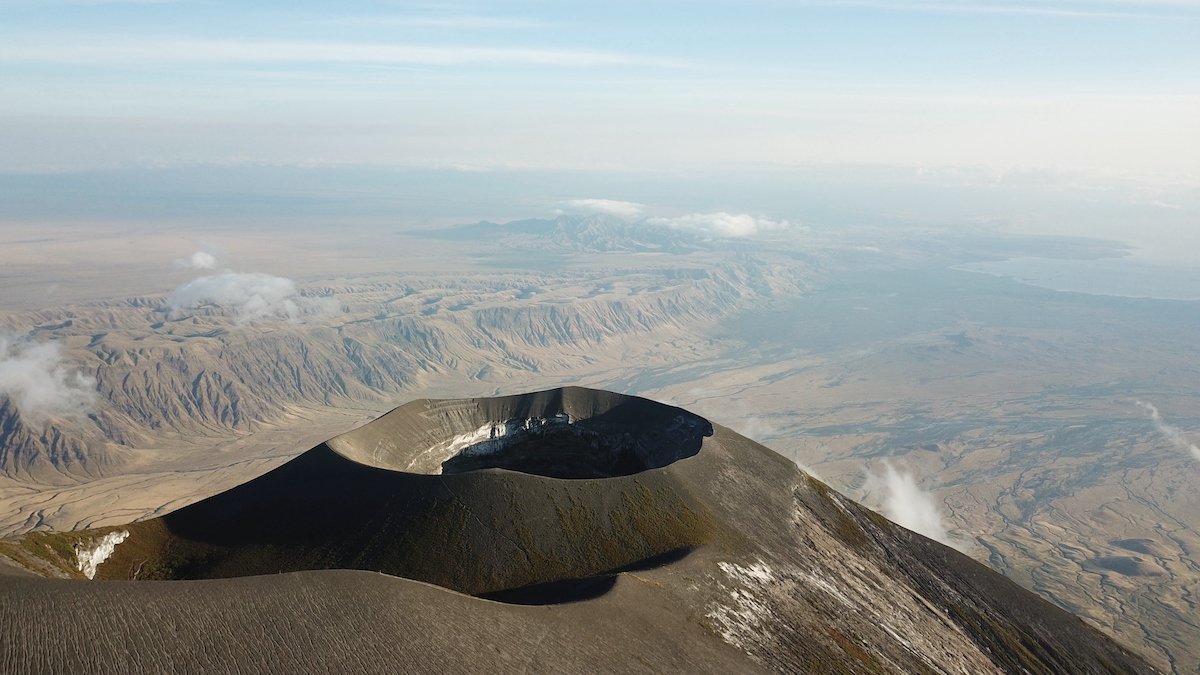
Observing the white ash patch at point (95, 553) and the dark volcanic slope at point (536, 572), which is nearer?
the dark volcanic slope at point (536, 572)

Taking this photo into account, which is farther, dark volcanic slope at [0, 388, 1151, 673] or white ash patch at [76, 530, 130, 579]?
white ash patch at [76, 530, 130, 579]

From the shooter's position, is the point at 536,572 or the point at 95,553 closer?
the point at 95,553

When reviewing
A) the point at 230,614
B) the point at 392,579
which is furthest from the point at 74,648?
the point at 392,579

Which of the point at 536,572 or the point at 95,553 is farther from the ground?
the point at 95,553

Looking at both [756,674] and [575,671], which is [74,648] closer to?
[575,671]
